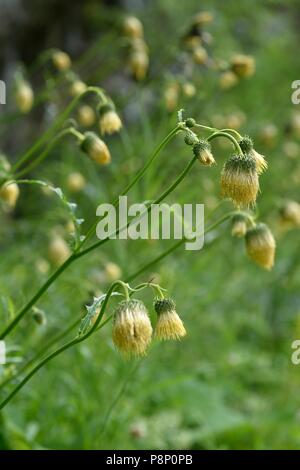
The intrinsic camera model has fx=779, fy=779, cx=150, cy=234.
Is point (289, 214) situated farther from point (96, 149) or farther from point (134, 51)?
point (96, 149)

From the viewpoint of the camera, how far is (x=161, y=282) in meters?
2.74

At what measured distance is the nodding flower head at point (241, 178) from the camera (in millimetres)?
1410

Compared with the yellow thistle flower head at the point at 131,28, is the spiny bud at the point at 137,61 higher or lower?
lower

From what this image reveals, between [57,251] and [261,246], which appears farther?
[57,251]

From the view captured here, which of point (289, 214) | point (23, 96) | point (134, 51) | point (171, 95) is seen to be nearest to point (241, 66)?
point (171, 95)

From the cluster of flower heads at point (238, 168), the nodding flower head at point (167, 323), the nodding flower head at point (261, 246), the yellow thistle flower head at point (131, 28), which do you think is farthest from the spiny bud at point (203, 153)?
the yellow thistle flower head at point (131, 28)

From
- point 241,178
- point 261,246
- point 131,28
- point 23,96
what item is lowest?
point 241,178

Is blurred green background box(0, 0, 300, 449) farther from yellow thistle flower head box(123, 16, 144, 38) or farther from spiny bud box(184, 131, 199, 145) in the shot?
spiny bud box(184, 131, 199, 145)

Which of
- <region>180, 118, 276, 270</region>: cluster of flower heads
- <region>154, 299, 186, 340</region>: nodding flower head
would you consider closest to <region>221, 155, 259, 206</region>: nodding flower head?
<region>180, 118, 276, 270</region>: cluster of flower heads

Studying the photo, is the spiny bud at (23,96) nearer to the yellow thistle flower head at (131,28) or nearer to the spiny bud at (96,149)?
the yellow thistle flower head at (131,28)

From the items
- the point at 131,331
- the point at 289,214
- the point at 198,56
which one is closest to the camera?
the point at 131,331

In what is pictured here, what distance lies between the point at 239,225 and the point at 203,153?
511 millimetres

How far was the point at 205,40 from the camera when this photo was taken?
288 cm

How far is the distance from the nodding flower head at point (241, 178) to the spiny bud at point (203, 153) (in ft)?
0.18
